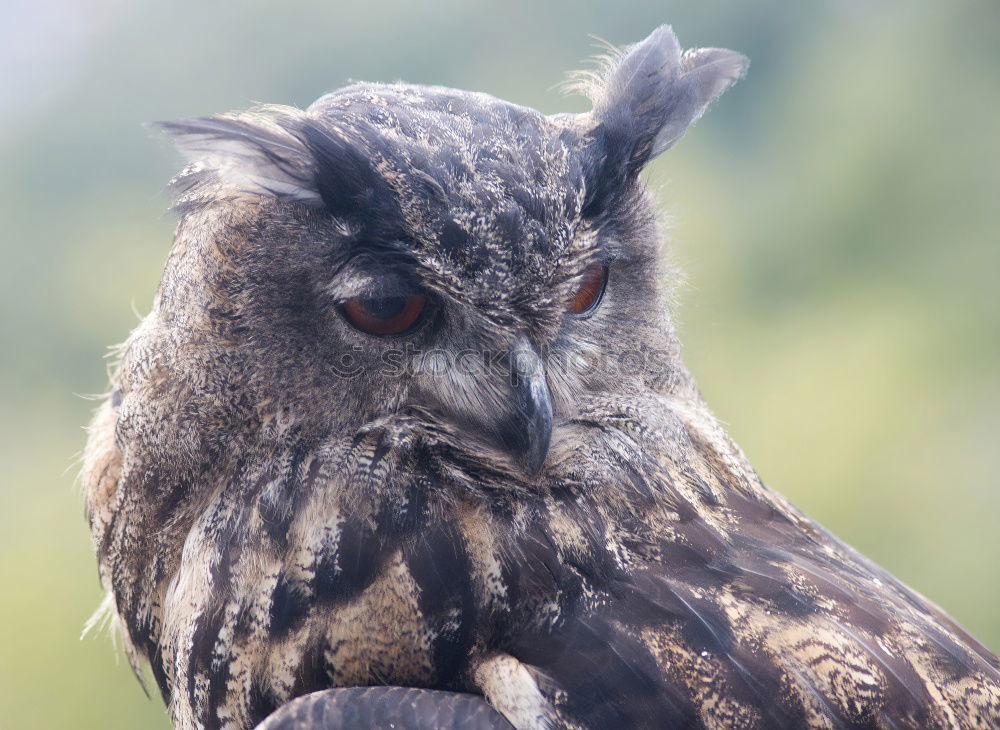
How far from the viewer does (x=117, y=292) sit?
4.03 meters

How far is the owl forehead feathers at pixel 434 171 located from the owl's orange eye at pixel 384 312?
56 mm

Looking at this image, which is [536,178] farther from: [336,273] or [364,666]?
[364,666]

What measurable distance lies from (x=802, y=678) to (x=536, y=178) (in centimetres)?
62

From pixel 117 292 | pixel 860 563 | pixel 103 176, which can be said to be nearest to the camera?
pixel 860 563

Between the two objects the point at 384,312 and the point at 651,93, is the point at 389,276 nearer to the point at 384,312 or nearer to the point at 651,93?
the point at 384,312

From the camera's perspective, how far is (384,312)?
1022 mm

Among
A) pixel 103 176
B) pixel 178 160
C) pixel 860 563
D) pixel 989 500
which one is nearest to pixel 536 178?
pixel 178 160

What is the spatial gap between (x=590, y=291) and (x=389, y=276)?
289 millimetres

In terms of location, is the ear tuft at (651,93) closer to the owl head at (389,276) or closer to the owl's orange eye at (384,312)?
the owl head at (389,276)

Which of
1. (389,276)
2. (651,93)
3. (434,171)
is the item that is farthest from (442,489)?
(651,93)

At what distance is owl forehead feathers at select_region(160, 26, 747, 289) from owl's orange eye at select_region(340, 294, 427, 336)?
56 millimetres

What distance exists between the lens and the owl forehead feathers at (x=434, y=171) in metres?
0.99

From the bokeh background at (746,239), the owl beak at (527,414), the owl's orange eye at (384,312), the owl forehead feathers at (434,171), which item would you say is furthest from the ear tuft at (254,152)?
the bokeh background at (746,239)

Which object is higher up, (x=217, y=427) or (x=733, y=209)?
(x=733, y=209)
